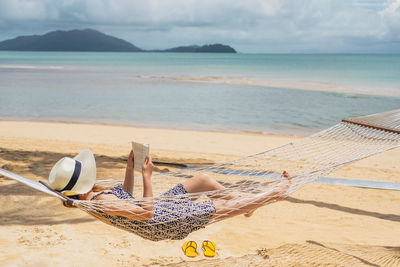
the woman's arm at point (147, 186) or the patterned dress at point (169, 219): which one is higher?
the woman's arm at point (147, 186)

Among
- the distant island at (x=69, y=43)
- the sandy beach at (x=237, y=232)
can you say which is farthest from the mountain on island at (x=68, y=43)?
the sandy beach at (x=237, y=232)

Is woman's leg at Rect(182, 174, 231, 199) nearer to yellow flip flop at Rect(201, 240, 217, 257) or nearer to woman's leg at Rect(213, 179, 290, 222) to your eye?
woman's leg at Rect(213, 179, 290, 222)

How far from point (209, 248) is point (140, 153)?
826mm

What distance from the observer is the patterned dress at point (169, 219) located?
2029mm

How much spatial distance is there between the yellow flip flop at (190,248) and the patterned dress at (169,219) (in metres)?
0.38

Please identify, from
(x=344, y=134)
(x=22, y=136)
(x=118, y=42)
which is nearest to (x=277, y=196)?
(x=344, y=134)

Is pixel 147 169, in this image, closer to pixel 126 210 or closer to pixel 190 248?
pixel 126 210

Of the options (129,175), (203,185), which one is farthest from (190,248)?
(129,175)

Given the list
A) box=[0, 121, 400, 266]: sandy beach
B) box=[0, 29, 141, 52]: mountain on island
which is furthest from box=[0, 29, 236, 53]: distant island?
box=[0, 121, 400, 266]: sandy beach

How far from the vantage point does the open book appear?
2.04m

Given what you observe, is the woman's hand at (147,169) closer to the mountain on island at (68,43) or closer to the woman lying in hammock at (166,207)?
the woman lying in hammock at (166,207)

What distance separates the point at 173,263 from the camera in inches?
94.4

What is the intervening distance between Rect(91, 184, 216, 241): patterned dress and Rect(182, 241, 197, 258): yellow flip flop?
38cm

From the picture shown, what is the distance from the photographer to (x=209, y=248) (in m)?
2.53
